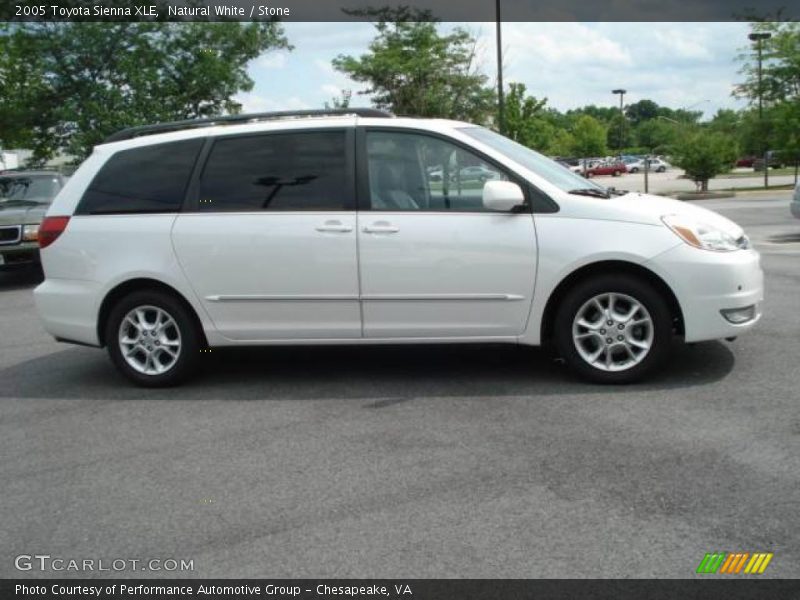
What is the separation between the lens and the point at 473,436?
16.1ft

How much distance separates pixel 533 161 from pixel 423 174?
2.81 feet

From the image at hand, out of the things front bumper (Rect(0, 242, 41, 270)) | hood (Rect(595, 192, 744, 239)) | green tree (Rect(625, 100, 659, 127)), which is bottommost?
front bumper (Rect(0, 242, 41, 270))

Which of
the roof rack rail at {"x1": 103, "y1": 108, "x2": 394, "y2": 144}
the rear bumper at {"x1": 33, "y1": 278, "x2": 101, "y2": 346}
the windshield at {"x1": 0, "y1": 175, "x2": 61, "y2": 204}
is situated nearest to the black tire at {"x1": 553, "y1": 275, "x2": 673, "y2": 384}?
the roof rack rail at {"x1": 103, "y1": 108, "x2": 394, "y2": 144}

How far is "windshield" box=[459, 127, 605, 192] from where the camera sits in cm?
604

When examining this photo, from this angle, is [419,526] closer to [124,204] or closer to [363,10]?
[124,204]

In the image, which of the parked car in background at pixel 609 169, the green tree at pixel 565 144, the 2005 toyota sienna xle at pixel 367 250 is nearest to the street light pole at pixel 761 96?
the parked car in background at pixel 609 169

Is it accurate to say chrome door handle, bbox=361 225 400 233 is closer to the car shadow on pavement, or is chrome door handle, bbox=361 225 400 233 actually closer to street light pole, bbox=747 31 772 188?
the car shadow on pavement

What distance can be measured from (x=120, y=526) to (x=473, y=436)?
1943 mm

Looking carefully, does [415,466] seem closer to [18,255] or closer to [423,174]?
[423,174]

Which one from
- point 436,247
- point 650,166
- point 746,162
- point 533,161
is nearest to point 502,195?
point 436,247

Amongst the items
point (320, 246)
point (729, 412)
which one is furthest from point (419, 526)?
point (320, 246)

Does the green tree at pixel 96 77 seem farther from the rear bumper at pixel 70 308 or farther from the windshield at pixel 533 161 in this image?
the windshield at pixel 533 161

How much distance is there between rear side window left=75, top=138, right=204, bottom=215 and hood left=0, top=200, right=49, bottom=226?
275 inches

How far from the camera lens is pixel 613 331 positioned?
18.8 ft
